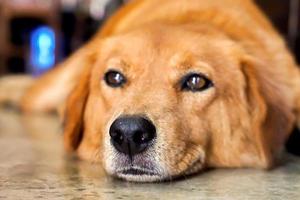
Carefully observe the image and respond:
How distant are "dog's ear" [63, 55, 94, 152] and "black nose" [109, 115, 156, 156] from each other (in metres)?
0.57

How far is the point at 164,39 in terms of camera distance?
2.29 meters

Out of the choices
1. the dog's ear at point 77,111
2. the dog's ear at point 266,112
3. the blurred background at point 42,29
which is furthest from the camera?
the blurred background at point 42,29

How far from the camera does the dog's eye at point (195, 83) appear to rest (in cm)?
218

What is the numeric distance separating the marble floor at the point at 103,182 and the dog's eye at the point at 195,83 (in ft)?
0.86

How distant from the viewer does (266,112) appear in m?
2.29

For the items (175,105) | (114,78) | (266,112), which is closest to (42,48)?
(114,78)

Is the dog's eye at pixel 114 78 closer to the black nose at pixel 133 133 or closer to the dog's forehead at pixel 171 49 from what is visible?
the dog's forehead at pixel 171 49

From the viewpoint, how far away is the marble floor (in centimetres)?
182

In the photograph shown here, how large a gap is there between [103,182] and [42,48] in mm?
6069

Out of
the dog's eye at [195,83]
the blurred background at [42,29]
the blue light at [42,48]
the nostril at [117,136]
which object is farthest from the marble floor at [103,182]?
the blue light at [42,48]

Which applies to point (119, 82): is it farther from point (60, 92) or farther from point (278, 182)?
point (60, 92)

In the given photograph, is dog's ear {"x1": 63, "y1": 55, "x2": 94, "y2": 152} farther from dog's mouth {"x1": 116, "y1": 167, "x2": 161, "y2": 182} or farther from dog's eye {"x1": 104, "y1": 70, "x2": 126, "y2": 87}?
dog's mouth {"x1": 116, "y1": 167, "x2": 161, "y2": 182}

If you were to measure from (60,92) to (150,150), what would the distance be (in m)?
2.01

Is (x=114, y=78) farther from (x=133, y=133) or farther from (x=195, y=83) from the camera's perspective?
(x=133, y=133)
